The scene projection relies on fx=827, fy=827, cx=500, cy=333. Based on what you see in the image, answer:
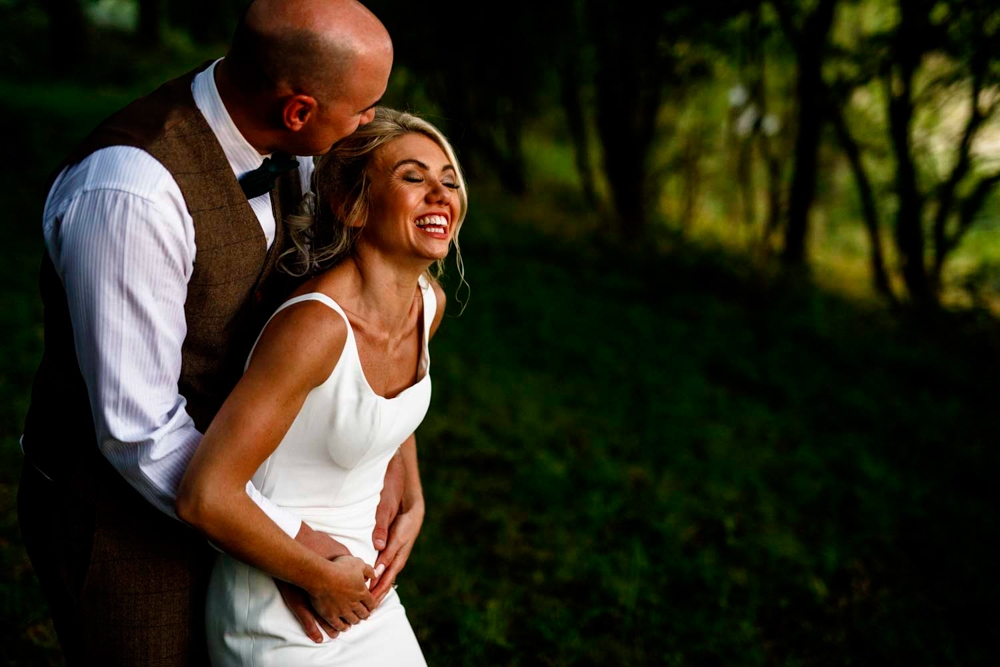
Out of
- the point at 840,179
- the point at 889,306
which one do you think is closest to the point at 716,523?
the point at 889,306

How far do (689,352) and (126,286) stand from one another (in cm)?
537

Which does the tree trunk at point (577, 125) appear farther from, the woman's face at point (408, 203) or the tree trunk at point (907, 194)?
the woman's face at point (408, 203)

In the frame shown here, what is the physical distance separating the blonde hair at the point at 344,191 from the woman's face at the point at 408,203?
2cm

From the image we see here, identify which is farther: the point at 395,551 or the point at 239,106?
the point at 395,551

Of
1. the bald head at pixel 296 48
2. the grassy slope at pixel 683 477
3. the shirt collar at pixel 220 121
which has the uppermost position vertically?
the bald head at pixel 296 48

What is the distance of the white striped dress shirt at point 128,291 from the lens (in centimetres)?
146

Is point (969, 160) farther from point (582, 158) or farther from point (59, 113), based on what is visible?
point (59, 113)

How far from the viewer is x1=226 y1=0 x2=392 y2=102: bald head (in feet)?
5.37

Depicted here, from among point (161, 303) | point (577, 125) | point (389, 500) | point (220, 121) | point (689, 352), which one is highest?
point (577, 125)

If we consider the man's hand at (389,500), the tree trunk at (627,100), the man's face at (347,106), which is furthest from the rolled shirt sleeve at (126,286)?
the tree trunk at (627,100)

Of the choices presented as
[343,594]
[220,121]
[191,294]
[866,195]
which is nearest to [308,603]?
[343,594]

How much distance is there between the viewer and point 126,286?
1.46m

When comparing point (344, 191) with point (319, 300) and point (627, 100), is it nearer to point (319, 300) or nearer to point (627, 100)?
point (319, 300)

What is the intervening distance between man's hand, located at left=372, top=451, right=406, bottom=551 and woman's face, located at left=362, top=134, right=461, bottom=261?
0.62m
